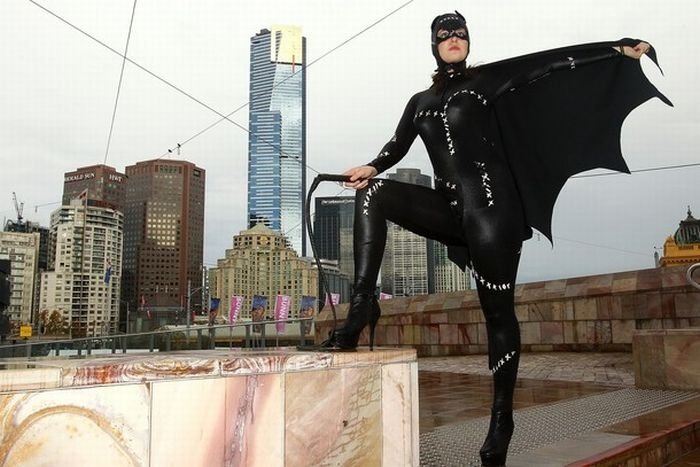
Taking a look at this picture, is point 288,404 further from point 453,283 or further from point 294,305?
point 294,305

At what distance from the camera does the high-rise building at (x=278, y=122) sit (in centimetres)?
1726

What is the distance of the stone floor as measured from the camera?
2.93 m

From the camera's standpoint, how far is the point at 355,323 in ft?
7.43

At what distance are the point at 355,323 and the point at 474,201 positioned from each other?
80cm

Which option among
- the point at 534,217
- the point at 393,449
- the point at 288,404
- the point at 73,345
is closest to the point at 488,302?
the point at 534,217

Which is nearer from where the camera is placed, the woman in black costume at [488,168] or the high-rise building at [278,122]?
the woman in black costume at [488,168]

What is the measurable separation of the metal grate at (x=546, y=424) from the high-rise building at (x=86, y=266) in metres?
76.8

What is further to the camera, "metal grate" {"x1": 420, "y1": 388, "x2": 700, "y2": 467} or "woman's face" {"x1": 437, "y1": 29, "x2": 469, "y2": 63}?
"metal grate" {"x1": 420, "y1": 388, "x2": 700, "y2": 467}

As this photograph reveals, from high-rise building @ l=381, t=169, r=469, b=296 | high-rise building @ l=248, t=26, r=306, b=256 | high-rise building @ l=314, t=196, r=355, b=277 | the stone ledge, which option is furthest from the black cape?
high-rise building @ l=381, t=169, r=469, b=296

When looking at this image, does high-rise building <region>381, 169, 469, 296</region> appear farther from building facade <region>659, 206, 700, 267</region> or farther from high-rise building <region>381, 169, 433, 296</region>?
building facade <region>659, 206, 700, 267</region>

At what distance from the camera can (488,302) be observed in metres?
2.60

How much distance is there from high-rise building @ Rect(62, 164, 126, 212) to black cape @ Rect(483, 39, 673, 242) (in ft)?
255

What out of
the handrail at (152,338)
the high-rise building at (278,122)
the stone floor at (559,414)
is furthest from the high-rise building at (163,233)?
the stone floor at (559,414)

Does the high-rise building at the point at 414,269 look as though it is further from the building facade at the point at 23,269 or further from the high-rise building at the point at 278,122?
the building facade at the point at 23,269
